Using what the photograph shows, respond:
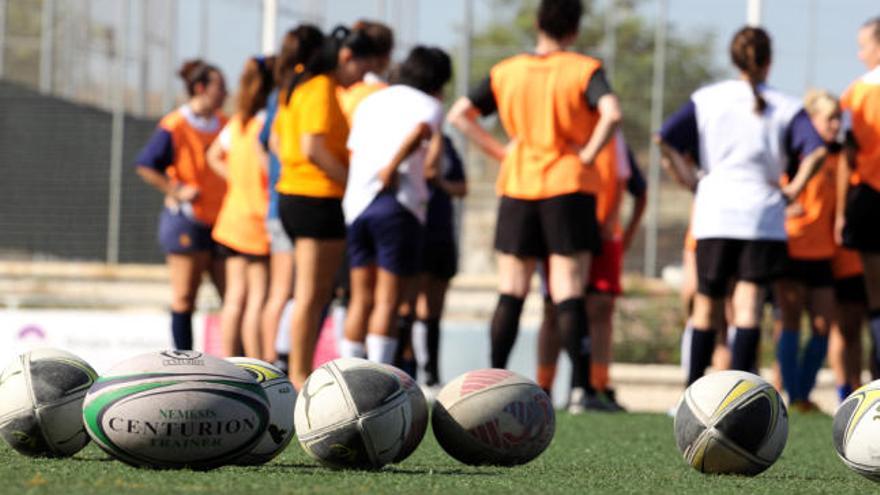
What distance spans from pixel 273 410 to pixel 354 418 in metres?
0.30

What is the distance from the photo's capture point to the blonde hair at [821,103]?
1052 centimetres

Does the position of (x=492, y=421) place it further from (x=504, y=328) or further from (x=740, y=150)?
(x=740, y=150)

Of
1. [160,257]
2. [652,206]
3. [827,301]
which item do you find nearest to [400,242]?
[827,301]

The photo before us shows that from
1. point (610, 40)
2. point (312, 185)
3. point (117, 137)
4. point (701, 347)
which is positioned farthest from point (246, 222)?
point (117, 137)

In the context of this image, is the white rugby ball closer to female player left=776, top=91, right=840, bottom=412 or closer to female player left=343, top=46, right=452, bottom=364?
female player left=343, top=46, right=452, bottom=364

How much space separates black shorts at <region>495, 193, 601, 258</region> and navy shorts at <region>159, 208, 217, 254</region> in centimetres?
291

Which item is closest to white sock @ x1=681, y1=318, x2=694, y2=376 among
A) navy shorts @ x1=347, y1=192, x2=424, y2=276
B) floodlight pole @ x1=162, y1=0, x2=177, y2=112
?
navy shorts @ x1=347, y1=192, x2=424, y2=276

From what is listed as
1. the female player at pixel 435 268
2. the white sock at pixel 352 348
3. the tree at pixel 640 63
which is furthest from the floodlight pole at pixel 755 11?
the white sock at pixel 352 348

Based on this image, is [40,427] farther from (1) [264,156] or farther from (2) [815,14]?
(2) [815,14]

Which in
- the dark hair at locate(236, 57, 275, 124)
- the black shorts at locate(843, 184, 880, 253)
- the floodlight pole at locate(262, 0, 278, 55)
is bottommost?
the black shorts at locate(843, 184, 880, 253)

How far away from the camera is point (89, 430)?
4.78 m

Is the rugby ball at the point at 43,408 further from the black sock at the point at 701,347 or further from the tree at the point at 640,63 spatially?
the tree at the point at 640,63

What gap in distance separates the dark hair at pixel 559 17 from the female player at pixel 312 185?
1180mm

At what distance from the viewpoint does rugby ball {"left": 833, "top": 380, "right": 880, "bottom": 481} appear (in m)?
4.91
